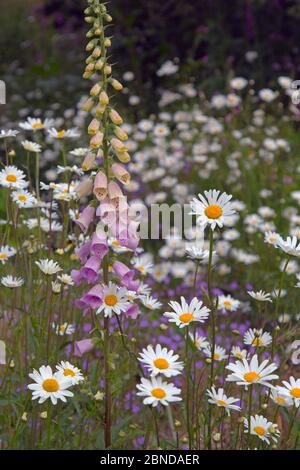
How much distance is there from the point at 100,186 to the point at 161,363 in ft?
1.78

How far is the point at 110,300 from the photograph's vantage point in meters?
2.25

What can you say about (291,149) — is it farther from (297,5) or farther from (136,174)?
(297,5)

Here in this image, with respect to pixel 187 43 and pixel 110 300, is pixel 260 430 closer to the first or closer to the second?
pixel 110 300

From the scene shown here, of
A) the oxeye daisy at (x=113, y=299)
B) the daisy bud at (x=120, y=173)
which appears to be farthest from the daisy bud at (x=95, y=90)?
the oxeye daisy at (x=113, y=299)

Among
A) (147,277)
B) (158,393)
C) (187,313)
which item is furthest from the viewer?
(147,277)

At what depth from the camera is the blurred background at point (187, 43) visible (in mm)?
7133

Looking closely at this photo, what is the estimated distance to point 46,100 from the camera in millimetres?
7844

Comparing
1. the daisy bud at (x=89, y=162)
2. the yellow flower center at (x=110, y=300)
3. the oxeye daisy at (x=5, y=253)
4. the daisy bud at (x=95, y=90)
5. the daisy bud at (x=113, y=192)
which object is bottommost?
the yellow flower center at (x=110, y=300)

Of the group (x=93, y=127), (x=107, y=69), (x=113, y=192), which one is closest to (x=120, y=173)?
(x=113, y=192)

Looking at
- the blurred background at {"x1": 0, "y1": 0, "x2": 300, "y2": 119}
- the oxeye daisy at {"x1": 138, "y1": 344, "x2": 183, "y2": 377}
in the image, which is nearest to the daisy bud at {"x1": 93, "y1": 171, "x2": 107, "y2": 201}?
the oxeye daisy at {"x1": 138, "y1": 344, "x2": 183, "y2": 377}

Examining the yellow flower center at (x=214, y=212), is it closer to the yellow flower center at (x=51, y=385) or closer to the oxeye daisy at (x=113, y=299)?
the oxeye daisy at (x=113, y=299)

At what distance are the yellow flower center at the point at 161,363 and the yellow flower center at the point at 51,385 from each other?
290 millimetres

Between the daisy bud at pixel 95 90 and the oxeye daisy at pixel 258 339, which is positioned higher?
the daisy bud at pixel 95 90

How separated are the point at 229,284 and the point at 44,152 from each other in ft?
8.61
